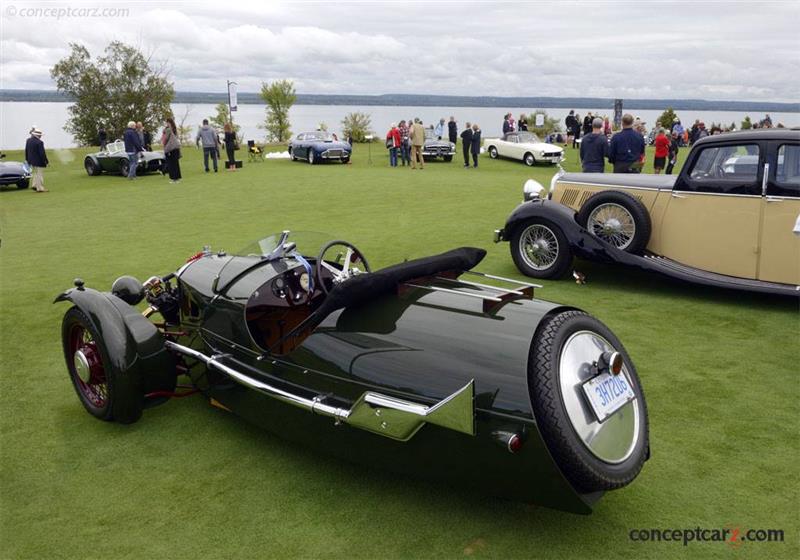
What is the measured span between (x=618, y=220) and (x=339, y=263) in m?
3.74

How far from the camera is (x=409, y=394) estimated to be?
2.93 m

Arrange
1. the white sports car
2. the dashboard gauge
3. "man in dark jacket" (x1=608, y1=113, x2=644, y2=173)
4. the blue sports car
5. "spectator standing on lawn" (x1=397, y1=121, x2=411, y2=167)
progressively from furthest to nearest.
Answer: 1. the blue sports car
2. "spectator standing on lawn" (x1=397, y1=121, x2=411, y2=167)
3. the white sports car
4. "man in dark jacket" (x1=608, y1=113, x2=644, y2=173)
5. the dashboard gauge

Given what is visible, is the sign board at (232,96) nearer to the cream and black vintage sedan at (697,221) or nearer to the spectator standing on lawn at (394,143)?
the spectator standing on lawn at (394,143)

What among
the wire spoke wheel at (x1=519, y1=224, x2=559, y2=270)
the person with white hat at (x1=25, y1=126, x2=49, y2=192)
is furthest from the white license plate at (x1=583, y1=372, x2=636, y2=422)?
the person with white hat at (x1=25, y1=126, x2=49, y2=192)

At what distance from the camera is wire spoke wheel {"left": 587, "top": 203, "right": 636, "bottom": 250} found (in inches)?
275

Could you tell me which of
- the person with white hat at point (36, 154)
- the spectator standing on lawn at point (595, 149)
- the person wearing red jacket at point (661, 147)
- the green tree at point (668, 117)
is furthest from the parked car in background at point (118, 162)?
the green tree at point (668, 117)

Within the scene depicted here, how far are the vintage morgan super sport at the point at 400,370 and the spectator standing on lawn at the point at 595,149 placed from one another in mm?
8130

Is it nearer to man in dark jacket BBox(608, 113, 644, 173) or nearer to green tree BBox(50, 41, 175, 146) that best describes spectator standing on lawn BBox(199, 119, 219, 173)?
man in dark jacket BBox(608, 113, 644, 173)

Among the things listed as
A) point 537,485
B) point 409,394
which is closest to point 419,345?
point 409,394

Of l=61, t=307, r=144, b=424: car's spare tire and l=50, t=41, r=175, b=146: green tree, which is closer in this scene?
l=61, t=307, r=144, b=424: car's spare tire

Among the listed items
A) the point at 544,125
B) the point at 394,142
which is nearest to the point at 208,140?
the point at 394,142

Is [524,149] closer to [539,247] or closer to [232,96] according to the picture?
[232,96]

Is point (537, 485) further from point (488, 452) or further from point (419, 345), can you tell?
point (419, 345)

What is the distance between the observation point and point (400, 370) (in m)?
2.99
